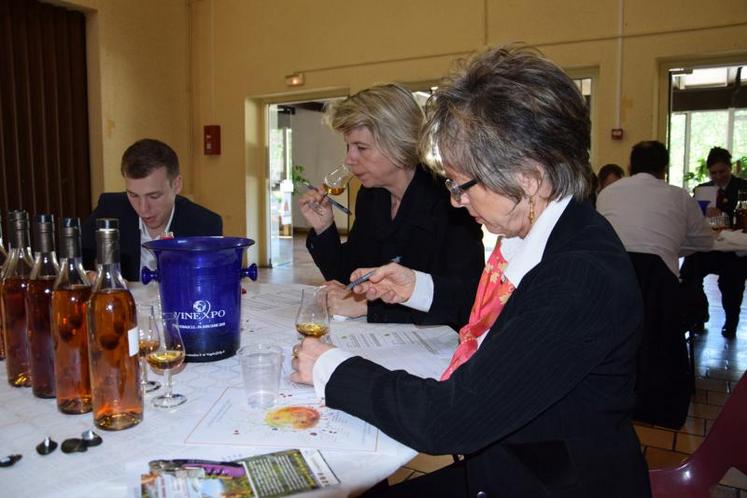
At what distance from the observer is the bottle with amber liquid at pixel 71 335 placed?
1077 millimetres

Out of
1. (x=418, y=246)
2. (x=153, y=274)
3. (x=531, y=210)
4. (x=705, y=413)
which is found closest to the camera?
(x=531, y=210)

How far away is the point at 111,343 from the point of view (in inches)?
39.8

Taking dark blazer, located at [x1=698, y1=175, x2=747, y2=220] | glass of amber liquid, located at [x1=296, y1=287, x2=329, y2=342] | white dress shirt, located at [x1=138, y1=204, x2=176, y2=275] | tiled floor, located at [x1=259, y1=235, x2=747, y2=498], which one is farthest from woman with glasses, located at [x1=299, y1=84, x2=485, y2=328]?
dark blazer, located at [x1=698, y1=175, x2=747, y2=220]

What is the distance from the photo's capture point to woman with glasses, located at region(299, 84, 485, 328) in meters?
1.91

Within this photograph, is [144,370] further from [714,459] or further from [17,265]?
[714,459]

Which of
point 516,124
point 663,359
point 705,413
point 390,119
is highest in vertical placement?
point 390,119

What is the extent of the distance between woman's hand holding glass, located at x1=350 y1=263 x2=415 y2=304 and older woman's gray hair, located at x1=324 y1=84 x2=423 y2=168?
2.19 ft

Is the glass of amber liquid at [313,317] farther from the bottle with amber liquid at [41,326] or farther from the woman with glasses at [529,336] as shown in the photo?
the bottle with amber liquid at [41,326]

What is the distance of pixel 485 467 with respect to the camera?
105 cm

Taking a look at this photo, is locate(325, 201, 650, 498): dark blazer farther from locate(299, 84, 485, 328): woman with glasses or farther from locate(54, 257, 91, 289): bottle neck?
locate(299, 84, 485, 328): woman with glasses

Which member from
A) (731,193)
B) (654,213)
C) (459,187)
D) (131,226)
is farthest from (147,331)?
(731,193)

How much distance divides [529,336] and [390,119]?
1497mm

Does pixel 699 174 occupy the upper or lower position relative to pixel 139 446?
upper

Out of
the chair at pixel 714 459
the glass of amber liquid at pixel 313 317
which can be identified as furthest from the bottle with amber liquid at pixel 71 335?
the chair at pixel 714 459
